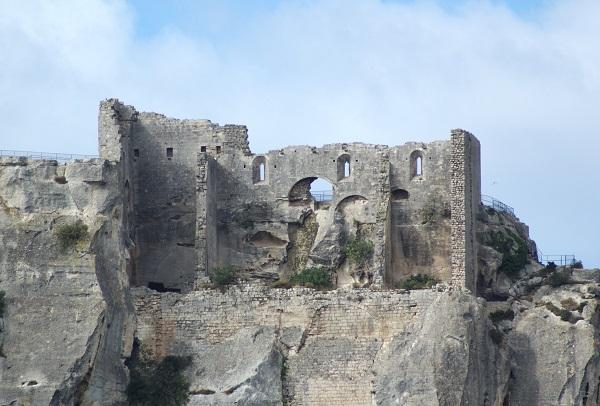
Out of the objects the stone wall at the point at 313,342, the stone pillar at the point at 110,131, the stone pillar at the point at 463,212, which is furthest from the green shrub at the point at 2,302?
the stone pillar at the point at 463,212

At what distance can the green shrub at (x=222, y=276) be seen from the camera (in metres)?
75.9

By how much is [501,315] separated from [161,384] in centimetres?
1242

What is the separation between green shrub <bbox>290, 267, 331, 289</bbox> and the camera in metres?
76.5

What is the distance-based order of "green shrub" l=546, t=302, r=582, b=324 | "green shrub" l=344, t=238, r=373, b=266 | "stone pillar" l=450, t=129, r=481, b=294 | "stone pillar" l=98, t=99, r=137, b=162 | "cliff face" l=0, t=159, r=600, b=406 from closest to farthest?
1. "cliff face" l=0, t=159, r=600, b=406
2. "green shrub" l=546, t=302, r=582, b=324
3. "stone pillar" l=98, t=99, r=137, b=162
4. "stone pillar" l=450, t=129, r=481, b=294
5. "green shrub" l=344, t=238, r=373, b=266

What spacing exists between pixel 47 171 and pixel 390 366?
1243 centimetres

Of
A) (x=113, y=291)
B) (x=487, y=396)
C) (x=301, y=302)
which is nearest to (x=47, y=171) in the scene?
(x=113, y=291)

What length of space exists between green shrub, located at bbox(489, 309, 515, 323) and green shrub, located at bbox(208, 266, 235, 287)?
8.84m

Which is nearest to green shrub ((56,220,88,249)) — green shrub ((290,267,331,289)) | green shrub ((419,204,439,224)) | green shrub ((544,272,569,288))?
green shrub ((290,267,331,289))

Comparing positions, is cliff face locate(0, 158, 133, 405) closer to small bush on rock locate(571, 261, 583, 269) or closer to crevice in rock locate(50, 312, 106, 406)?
crevice in rock locate(50, 312, 106, 406)

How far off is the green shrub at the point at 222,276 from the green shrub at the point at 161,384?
4423 millimetres

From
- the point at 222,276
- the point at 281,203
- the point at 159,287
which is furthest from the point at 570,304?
the point at 159,287

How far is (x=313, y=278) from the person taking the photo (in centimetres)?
7688

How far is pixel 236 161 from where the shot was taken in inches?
3150

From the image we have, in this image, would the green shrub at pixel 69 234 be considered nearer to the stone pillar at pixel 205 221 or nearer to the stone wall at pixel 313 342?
the stone wall at pixel 313 342
